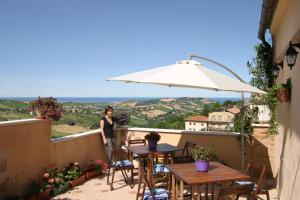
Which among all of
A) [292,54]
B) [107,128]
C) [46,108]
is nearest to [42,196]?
[46,108]

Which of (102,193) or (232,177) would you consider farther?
(102,193)

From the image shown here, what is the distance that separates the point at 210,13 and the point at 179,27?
287 cm

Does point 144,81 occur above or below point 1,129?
above

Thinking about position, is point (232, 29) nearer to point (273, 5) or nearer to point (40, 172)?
point (273, 5)

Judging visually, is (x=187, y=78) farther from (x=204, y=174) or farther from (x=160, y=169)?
(x=160, y=169)

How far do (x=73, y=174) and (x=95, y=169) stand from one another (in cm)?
89

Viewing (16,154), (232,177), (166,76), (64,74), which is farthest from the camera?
(64,74)

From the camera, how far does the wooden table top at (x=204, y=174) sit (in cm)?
421

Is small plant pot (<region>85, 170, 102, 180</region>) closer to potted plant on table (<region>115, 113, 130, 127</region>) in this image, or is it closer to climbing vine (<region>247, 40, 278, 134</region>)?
potted plant on table (<region>115, 113, 130, 127</region>)

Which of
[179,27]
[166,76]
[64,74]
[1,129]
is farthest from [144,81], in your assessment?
[64,74]

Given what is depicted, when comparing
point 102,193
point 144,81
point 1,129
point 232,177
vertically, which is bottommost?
point 102,193

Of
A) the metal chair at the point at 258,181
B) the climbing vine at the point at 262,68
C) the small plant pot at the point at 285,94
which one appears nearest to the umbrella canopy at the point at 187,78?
the small plant pot at the point at 285,94

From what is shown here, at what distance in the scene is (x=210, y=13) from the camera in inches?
521

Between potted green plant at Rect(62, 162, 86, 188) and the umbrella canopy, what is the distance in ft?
7.64
